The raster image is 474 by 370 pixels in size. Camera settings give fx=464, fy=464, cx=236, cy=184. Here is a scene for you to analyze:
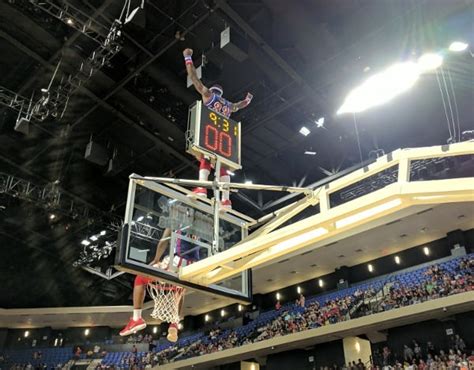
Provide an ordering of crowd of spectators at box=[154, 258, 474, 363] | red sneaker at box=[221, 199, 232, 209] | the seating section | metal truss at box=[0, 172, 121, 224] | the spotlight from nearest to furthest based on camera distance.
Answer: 1. red sneaker at box=[221, 199, 232, 209]
2. the spotlight
3. metal truss at box=[0, 172, 121, 224]
4. crowd of spectators at box=[154, 258, 474, 363]
5. the seating section

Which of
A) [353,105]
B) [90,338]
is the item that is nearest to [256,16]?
[353,105]

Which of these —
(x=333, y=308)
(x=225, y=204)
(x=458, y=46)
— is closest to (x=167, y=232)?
(x=225, y=204)

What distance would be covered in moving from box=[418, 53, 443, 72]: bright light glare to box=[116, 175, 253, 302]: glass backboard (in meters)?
7.30

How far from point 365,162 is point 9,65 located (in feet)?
34.3

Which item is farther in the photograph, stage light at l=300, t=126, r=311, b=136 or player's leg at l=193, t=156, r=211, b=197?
stage light at l=300, t=126, r=311, b=136

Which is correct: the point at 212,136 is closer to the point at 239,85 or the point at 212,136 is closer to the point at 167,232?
the point at 167,232

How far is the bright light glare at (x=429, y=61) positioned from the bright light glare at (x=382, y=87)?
5.5 inches

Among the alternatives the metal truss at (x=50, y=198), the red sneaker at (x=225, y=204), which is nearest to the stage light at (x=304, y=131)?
the red sneaker at (x=225, y=204)

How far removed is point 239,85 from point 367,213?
8.56 meters

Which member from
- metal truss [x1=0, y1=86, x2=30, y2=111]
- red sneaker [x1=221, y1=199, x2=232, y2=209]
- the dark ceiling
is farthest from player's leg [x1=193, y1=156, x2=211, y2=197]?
Result: metal truss [x1=0, y1=86, x2=30, y2=111]

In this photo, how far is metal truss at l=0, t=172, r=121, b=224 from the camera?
15.5 meters

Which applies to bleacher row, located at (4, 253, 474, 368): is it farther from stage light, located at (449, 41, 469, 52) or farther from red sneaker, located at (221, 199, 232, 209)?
red sneaker, located at (221, 199, 232, 209)

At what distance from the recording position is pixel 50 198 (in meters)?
16.0

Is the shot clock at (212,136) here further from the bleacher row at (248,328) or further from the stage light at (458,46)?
the bleacher row at (248,328)
